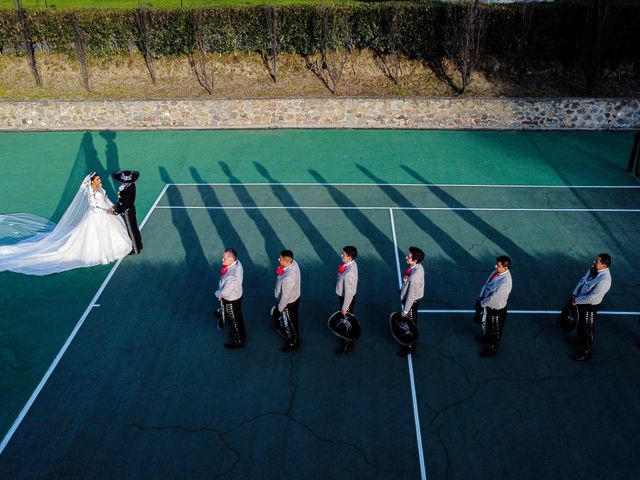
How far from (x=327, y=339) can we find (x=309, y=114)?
1112cm

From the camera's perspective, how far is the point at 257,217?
44.2ft

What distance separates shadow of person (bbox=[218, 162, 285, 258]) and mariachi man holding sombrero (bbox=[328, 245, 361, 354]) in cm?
330

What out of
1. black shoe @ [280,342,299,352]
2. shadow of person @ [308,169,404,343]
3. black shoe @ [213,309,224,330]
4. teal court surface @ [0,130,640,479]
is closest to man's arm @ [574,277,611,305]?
teal court surface @ [0,130,640,479]

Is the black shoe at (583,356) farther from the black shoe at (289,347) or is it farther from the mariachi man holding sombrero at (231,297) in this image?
the mariachi man holding sombrero at (231,297)

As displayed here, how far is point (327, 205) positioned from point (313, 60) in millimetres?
9433

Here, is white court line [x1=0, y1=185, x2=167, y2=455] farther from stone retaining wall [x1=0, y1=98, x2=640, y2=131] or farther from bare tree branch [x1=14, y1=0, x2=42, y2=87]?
bare tree branch [x1=14, y1=0, x2=42, y2=87]

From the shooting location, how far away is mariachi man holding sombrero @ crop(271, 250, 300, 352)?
8.59 meters

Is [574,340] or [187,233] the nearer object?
[574,340]

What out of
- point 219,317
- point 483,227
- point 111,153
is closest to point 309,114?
point 111,153

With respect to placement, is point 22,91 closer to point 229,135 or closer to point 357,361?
point 229,135

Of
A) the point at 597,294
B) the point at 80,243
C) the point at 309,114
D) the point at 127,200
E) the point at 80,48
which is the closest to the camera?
the point at 597,294

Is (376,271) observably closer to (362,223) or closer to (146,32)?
(362,223)

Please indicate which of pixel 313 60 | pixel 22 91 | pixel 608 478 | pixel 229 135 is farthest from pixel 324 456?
pixel 22 91

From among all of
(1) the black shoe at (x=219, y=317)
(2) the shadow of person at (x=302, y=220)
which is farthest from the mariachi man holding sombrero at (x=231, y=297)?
(2) the shadow of person at (x=302, y=220)
